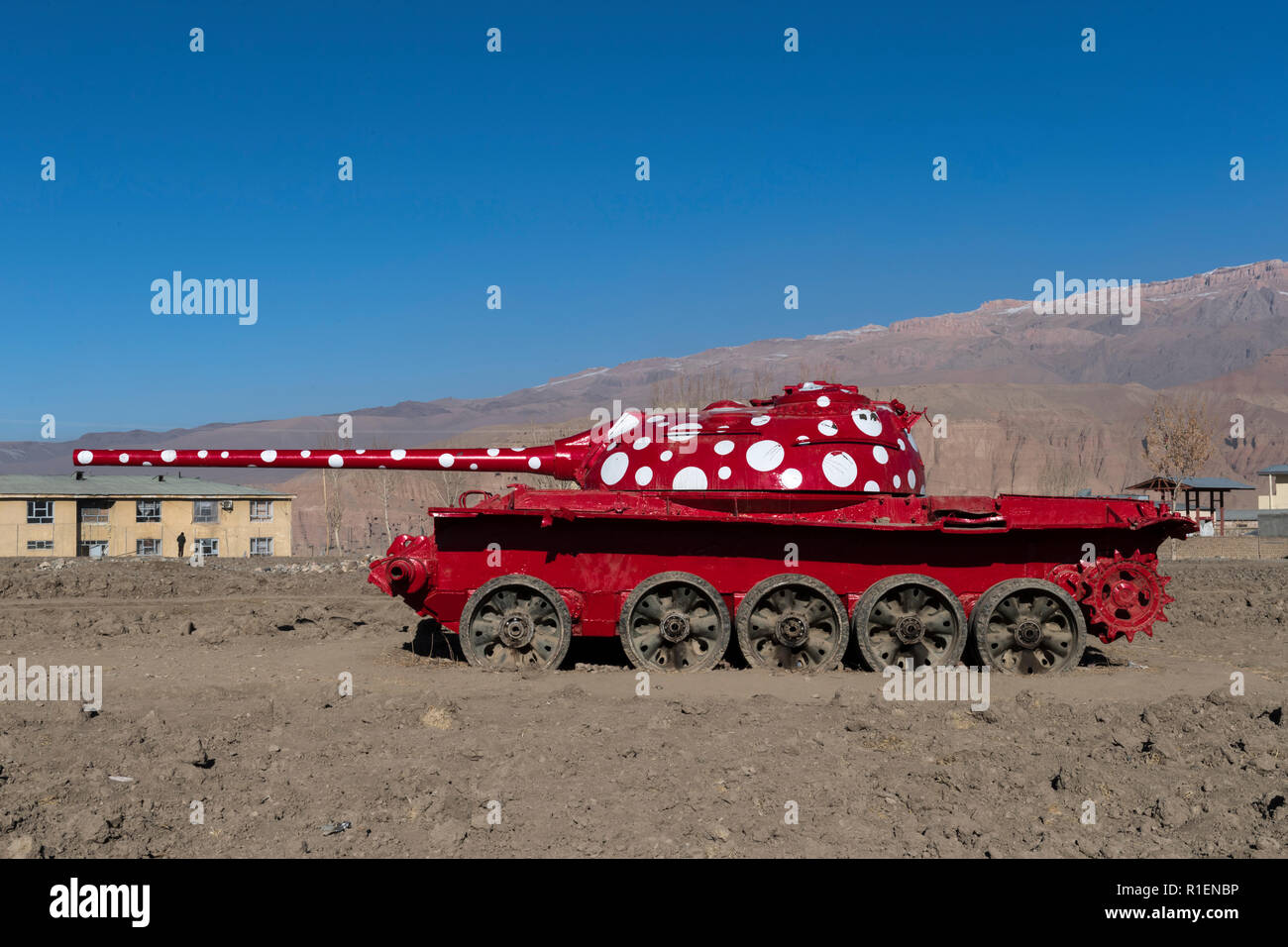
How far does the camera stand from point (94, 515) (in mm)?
46719

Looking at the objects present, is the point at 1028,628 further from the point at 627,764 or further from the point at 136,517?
the point at 136,517

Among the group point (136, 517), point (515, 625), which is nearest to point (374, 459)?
point (515, 625)

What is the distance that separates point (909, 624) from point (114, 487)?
46.7 m

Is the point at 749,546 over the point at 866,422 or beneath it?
beneath

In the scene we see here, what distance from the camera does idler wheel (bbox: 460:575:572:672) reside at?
11.9 meters

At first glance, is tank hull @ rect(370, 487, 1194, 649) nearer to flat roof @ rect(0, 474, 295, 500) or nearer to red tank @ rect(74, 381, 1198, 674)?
red tank @ rect(74, 381, 1198, 674)

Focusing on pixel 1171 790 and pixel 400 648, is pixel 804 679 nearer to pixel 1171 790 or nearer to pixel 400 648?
pixel 1171 790

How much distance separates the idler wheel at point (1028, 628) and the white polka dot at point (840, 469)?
6.93 feet

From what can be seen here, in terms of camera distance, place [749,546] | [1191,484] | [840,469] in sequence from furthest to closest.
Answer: [1191,484]
[840,469]
[749,546]

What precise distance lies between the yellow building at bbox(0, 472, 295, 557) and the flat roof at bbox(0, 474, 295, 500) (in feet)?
0.14

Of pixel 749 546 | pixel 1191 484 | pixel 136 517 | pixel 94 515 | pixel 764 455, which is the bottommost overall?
pixel 136 517

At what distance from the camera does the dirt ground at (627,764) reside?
5.91 meters

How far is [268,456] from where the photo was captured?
42.7 feet

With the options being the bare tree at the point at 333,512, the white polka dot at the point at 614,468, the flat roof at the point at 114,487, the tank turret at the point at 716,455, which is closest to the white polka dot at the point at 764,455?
the tank turret at the point at 716,455
